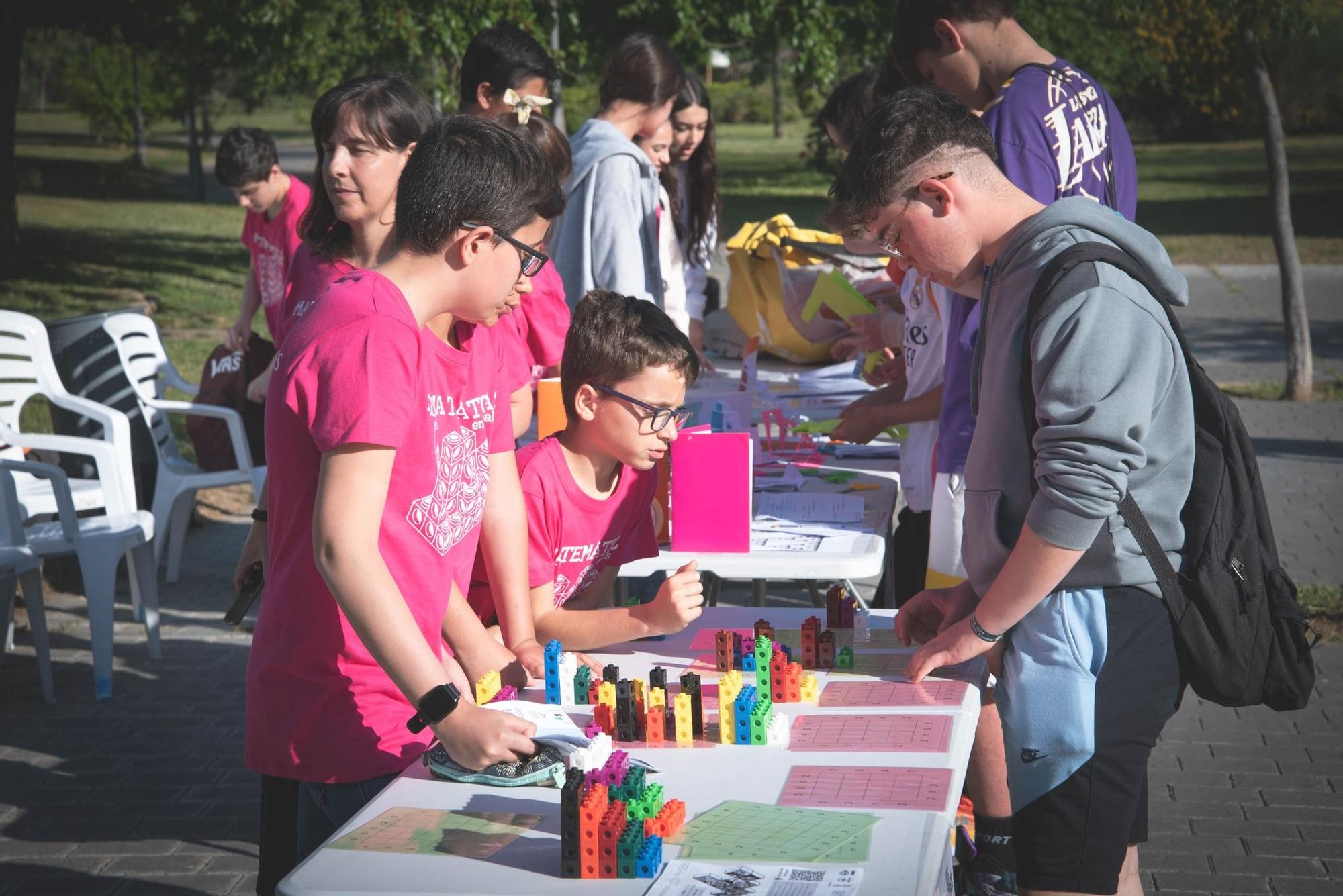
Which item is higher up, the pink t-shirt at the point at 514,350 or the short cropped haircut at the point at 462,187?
the short cropped haircut at the point at 462,187

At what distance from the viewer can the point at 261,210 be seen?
7246 mm

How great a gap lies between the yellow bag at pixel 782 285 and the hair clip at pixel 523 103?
1.87 m

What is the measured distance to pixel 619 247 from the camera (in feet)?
15.9

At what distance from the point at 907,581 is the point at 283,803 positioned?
2.52m

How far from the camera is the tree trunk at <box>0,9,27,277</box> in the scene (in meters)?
17.5

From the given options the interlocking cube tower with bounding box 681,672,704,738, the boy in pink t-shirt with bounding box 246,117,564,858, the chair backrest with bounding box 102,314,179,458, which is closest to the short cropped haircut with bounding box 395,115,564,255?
the boy in pink t-shirt with bounding box 246,117,564,858

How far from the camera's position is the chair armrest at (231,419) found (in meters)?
6.83

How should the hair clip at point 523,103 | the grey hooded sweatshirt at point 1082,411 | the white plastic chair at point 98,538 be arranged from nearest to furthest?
the grey hooded sweatshirt at point 1082,411 → the hair clip at point 523,103 → the white plastic chair at point 98,538

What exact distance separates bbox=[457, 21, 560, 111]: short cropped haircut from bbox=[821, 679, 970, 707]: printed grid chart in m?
2.94

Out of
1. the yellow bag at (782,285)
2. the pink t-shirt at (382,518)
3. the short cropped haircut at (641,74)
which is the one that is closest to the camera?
the pink t-shirt at (382,518)

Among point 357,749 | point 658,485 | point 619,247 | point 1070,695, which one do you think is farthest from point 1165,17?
point 357,749

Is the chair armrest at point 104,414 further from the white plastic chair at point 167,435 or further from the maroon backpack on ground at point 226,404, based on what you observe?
the maroon backpack on ground at point 226,404

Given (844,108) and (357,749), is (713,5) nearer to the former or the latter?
(844,108)

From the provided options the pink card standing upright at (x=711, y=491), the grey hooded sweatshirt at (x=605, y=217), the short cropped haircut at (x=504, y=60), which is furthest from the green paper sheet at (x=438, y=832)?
the short cropped haircut at (x=504, y=60)
